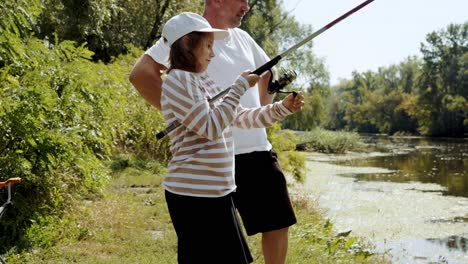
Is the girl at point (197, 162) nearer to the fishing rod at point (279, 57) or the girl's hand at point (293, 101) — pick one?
the fishing rod at point (279, 57)

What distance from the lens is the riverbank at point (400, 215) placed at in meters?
7.21

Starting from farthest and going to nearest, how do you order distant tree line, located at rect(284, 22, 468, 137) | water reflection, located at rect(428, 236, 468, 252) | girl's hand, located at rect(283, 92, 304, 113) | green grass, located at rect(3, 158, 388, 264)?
distant tree line, located at rect(284, 22, 468, 137) → water reflection, located at rect(428, 236, 468, 252) → green grass, located at rect(3, 158, 388, 264) → girl's hand, located at rect(283, 92, 304, 113)

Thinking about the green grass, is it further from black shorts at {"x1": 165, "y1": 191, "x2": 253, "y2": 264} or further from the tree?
the tree

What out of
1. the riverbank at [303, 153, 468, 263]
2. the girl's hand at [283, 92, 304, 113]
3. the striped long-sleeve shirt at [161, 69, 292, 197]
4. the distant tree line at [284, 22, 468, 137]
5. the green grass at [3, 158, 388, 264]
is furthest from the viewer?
the distant tree line at [284, 22, 468, 137]

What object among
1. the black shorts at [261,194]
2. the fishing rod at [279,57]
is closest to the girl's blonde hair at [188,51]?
the fishing rod at [279,57]

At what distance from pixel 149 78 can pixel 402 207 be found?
872 cm

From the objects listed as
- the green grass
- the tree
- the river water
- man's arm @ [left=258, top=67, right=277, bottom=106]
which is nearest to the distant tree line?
the tree

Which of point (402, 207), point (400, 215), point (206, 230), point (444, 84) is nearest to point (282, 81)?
point (206, 230)

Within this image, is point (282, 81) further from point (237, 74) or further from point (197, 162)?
point (197, 162)

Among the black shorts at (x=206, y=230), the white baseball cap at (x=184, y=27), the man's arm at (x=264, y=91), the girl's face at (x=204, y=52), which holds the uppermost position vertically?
the white baseball cap at (x=184, y=27)

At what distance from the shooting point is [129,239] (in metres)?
4.70

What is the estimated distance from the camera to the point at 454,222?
30.0 feet

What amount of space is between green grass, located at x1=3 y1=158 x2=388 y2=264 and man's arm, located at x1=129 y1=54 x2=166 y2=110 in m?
1.90

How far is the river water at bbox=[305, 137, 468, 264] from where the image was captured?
734 cm
